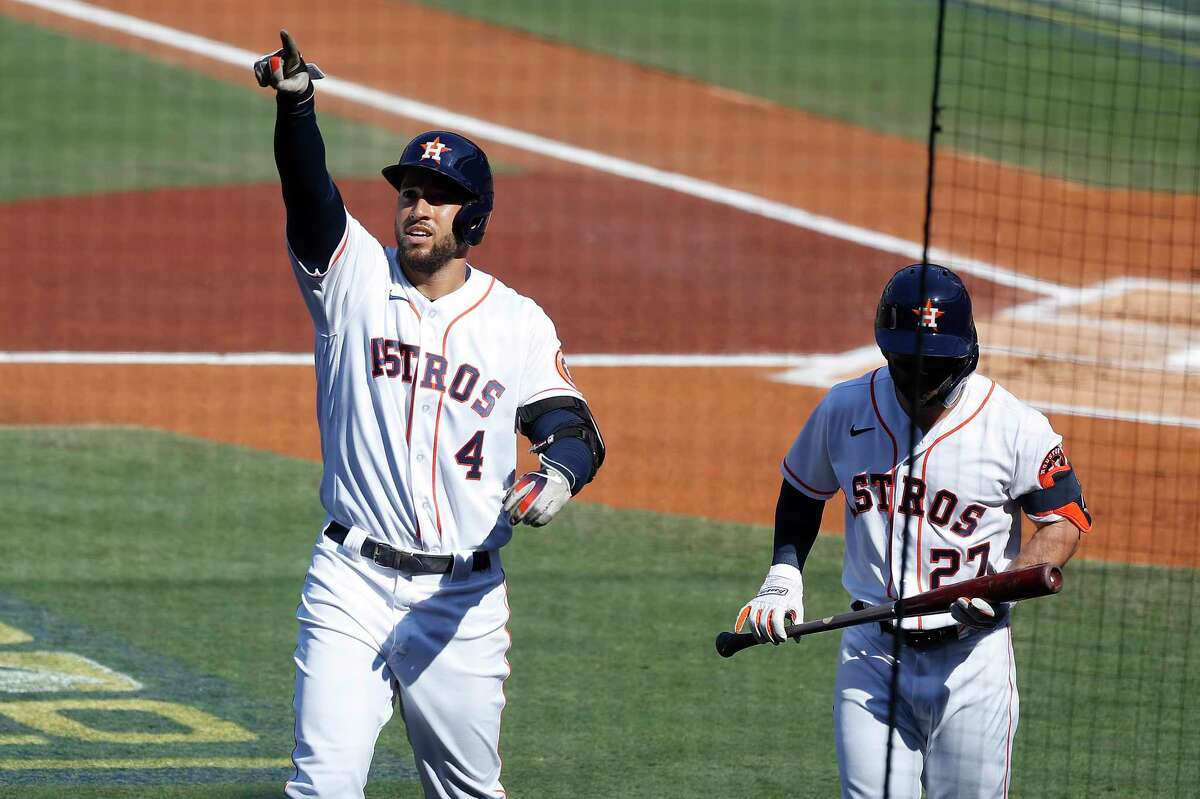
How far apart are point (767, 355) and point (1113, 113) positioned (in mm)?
10506

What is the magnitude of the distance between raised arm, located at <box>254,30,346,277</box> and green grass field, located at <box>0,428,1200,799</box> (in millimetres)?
2217

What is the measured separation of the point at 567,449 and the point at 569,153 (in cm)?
1522

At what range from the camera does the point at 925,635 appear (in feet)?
15.1

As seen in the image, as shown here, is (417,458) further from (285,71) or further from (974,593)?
(974,593)

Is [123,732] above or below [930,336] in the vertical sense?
below

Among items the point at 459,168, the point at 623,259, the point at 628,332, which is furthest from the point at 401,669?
the point at 623,259

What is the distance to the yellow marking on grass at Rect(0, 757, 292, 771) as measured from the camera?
6.18 m

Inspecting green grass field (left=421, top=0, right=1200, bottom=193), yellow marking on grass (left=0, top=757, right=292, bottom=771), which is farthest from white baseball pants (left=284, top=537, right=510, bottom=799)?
green grass field (left=421, top=0, right=1200, bottom=193)

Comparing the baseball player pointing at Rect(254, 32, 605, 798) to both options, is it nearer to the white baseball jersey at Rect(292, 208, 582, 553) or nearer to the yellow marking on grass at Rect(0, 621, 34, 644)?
the white baseball jersey at Rect(292, 208, 582, 553)

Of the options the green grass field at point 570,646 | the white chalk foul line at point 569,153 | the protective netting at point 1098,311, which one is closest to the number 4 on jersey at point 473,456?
the protective netting at point 1098,311

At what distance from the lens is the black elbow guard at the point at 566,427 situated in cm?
479

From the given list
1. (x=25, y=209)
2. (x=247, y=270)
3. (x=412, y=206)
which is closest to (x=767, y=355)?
(x=247, y=270)

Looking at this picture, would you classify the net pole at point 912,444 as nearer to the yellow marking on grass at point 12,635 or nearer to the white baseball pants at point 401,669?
the white baseball pants at point 401,669

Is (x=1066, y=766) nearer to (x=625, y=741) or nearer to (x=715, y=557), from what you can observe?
(x=625, y=741)
